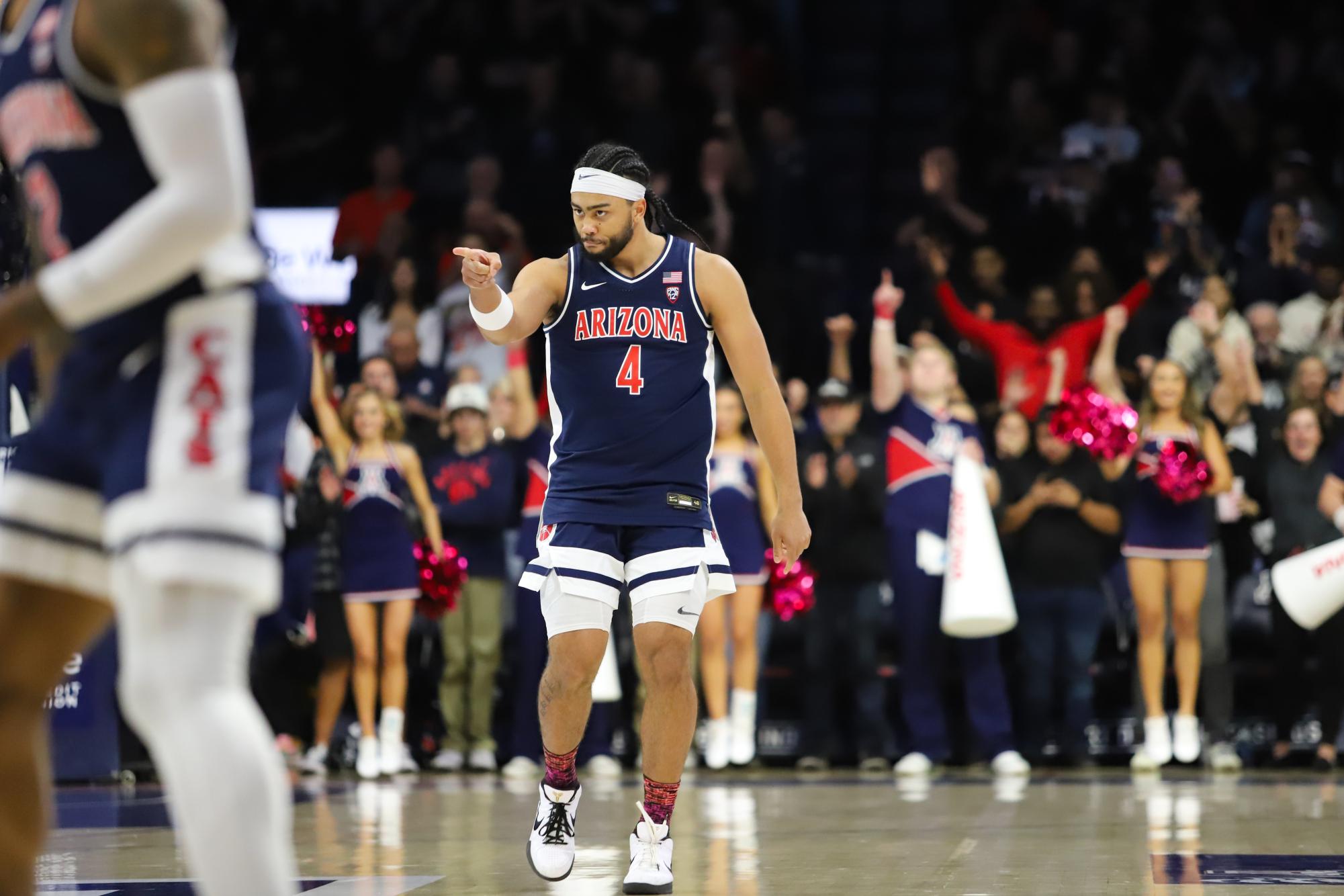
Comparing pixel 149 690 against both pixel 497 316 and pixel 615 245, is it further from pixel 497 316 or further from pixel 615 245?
pixel 615 245

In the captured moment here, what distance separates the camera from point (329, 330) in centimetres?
1169

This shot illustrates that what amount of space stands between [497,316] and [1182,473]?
6073mm

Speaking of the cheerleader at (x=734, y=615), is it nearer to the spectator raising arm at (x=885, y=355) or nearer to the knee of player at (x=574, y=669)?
the spectator raising arm at (x=885, y=355)

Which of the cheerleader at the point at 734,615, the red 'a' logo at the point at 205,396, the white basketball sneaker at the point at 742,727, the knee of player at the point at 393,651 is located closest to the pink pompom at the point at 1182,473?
the cheerleader at the point at 734,615

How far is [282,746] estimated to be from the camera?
11531 millimetres

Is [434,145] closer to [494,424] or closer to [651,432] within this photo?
[494,424]

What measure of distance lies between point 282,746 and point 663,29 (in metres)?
7.26

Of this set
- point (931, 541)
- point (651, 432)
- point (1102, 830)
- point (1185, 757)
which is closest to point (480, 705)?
point (931, 541)

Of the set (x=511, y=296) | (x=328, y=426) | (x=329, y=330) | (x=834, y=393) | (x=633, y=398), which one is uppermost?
(x=329, y=330)

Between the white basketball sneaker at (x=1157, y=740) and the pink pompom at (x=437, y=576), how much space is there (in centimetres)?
400

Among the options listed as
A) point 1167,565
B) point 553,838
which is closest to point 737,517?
point 1167,565

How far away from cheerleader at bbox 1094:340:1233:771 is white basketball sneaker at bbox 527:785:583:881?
584cm

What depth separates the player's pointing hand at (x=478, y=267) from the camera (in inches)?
217

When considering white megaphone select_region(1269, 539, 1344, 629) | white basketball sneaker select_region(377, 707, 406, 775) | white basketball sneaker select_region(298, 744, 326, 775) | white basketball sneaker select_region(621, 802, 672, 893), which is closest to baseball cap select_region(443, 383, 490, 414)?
white basketball sneaker select_region(377, 707, 406, 775)
